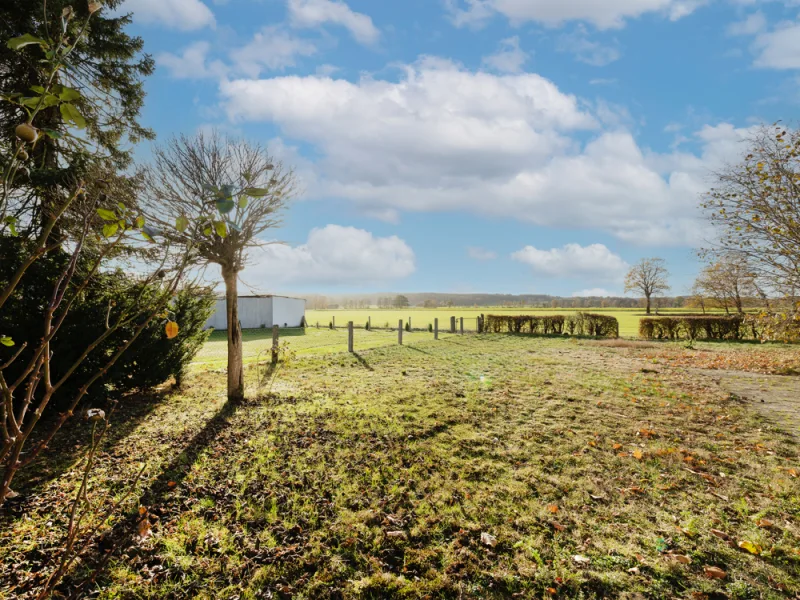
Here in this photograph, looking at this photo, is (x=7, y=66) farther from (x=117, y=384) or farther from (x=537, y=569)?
(x=537, y=569)

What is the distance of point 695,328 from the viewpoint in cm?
2483

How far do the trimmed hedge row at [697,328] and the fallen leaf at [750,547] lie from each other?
994 inches

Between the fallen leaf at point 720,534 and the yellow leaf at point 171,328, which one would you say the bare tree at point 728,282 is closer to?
the fallen leaf at point 720,534

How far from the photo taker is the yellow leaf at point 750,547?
11.1ft

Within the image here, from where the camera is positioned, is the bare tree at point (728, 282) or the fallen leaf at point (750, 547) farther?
the bare tree at point (728, 282)

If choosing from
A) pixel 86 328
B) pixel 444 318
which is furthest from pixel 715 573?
pixel 444 318

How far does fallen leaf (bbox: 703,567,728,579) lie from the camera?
3.11 metres

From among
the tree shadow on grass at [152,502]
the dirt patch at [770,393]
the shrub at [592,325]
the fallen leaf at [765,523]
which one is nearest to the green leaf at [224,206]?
the tree shadow on grass at [152,502]

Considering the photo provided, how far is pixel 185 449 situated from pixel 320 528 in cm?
288

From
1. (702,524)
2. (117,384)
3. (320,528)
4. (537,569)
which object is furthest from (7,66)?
(702,524)

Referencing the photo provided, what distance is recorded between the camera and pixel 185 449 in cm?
560

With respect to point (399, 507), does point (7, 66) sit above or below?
above

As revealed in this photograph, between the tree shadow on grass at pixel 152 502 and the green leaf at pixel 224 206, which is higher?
the green leaf at pixel 224 206

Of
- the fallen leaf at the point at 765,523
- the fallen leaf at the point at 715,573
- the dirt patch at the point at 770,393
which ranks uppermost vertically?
the dirt patch at the point at 770,393
